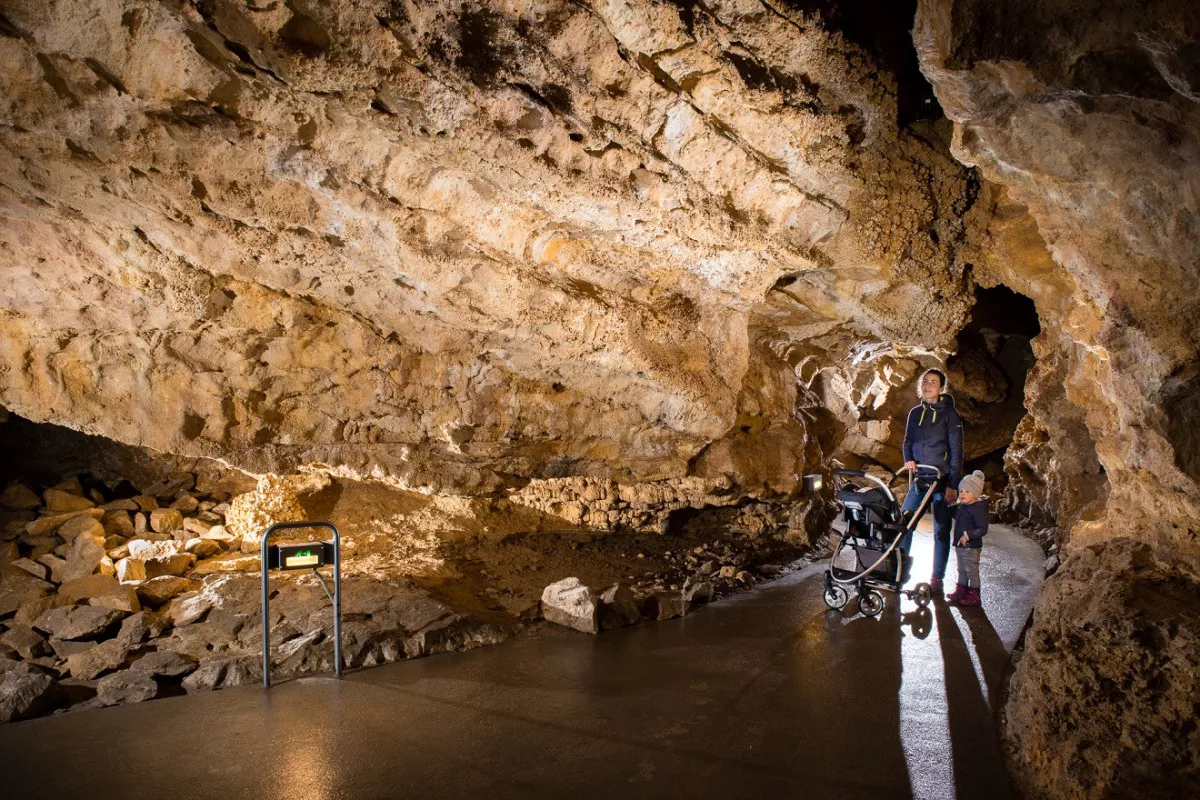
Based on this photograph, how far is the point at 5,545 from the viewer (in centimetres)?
790

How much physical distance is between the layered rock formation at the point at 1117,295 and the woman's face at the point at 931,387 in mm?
1623

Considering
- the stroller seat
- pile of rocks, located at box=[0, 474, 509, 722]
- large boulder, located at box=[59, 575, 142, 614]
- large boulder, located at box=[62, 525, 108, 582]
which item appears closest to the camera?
pile of rocks, located at box=[0, 474, 509, 722]

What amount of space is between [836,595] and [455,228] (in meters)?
4.50

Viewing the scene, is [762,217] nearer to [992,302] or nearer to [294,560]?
[294,560]

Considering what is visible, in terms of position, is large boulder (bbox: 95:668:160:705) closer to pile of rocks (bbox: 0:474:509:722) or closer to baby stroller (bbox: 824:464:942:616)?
pile of rocks (bbox: 0:474:509:722)

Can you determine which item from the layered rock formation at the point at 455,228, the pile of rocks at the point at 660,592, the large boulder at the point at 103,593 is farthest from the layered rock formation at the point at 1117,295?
the large boulder at the point at 103,593

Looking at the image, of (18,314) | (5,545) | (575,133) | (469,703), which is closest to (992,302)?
(575,133)

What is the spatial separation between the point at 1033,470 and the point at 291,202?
10879 mm

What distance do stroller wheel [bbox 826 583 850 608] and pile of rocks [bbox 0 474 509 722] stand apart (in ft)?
9.31

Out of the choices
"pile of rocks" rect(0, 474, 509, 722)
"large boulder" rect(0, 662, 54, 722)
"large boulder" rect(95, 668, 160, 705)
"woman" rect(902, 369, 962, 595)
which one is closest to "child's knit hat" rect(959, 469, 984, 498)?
"woman" rect(902, 369, 962, 595)

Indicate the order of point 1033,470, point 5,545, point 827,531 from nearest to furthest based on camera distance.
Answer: point 5,545 < point 827,531 < point 1033,470

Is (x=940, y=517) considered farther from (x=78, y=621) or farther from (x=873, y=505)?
(x=78, y=621)

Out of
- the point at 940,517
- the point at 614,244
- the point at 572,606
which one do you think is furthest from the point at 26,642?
the point at 940,517

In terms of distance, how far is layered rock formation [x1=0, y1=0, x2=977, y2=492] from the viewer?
153 inches
